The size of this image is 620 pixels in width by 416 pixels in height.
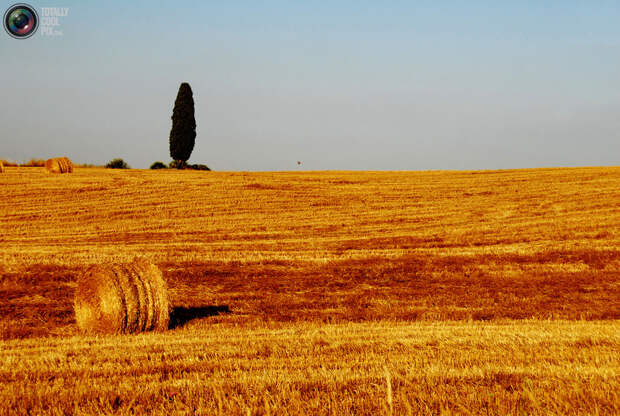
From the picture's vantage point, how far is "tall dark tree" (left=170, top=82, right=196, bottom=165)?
59094 mm

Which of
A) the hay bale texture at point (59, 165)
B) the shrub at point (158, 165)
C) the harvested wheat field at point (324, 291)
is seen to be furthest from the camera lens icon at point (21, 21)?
the shrub at point (158, 165)

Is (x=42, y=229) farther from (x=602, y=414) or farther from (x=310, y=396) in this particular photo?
(x=602, y=414)

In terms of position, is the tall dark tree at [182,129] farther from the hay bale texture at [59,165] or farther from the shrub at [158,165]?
the hay bale texture at [59,165]

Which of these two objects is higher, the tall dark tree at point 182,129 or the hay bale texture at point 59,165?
the tall dark tree at point 182,129

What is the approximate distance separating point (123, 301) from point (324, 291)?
262 inches

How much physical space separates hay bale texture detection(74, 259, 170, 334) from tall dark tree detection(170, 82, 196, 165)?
47.4 metres

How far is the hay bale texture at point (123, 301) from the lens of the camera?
39.6 feet

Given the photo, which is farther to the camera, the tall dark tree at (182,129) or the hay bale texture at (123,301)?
the tall dark tree at (182,129)

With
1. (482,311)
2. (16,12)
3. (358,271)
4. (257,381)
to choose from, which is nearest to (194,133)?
(16,12)

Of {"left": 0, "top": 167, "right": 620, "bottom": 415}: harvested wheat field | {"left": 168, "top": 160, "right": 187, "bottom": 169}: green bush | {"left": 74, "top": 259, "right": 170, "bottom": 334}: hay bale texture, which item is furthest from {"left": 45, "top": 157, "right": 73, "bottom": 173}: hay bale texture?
{"left": 74, "top": 259, "right": 170, "bottom": 334}: hay bale texture

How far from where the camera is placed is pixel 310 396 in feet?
19.1

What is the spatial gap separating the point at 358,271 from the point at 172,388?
1380cm

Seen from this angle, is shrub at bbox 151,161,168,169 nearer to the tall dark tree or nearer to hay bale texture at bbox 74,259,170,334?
the tall dark tree

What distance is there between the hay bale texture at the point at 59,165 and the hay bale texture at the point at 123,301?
2958cm
